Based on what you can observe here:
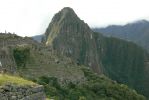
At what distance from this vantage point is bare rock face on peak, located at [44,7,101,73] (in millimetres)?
170000

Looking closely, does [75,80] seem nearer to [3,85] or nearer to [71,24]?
[3,85]

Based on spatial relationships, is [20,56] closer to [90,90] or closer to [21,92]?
[90,90]

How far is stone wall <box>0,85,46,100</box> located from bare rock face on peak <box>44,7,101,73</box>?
497ft

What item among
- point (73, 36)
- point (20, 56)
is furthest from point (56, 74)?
point (73, 36)

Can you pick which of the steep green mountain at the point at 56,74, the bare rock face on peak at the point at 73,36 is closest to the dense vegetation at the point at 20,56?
the steep green mountain at the point at 56,74

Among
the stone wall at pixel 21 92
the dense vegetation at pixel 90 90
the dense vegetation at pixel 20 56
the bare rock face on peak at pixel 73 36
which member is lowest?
the dense vegetation at pixel 90 90

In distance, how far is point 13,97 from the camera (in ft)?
35.2

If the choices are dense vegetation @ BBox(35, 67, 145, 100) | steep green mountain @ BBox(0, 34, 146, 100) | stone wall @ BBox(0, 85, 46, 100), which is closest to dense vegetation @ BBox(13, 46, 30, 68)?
steep green mountain @ BBox(0, 34, 146, 100)

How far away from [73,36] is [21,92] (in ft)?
549

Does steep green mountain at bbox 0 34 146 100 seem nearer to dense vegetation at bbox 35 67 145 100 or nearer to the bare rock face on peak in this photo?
dense vegetation at bbox 35 67 145 100

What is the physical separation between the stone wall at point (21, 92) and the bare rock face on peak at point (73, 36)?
151495 mm

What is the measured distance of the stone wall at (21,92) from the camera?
1046cm

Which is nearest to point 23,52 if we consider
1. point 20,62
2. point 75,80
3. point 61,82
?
point 20,62

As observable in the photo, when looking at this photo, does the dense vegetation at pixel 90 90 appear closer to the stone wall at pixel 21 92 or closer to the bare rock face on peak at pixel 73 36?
the stone wall at pixel 21 92
